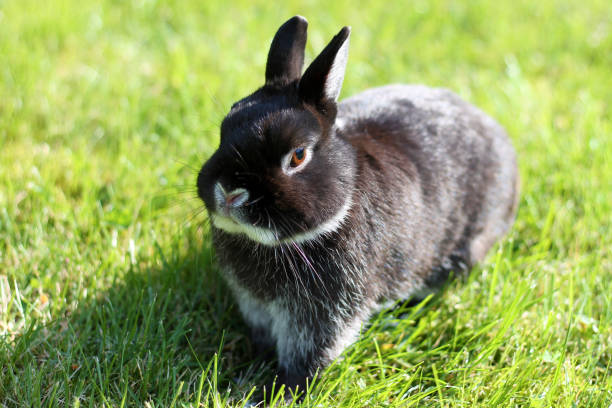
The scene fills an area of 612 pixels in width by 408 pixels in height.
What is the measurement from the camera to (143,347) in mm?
2609

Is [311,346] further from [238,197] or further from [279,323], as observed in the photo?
[238,197]

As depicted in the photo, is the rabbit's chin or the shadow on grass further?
the shadow on grass

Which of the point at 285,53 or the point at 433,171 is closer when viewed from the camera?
the point at 285,53

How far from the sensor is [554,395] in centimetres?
259

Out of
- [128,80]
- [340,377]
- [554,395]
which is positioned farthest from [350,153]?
[128,80]

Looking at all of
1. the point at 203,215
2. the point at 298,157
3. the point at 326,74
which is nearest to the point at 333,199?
the point at 298,157

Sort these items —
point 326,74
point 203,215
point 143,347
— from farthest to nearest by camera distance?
point 203,215, point 143,347, point 326,74

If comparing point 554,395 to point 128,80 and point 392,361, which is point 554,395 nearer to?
point 392,361

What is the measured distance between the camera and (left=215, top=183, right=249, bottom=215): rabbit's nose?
2240 mm

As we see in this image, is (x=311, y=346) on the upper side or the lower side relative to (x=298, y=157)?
lower

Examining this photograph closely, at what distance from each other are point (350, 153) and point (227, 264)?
0.74m

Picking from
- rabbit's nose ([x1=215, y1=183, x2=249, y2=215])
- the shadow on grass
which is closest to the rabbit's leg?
the shadow on grass

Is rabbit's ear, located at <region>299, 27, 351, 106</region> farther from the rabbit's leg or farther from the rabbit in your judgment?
the rabbit's leg

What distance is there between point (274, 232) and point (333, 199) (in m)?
0.29
